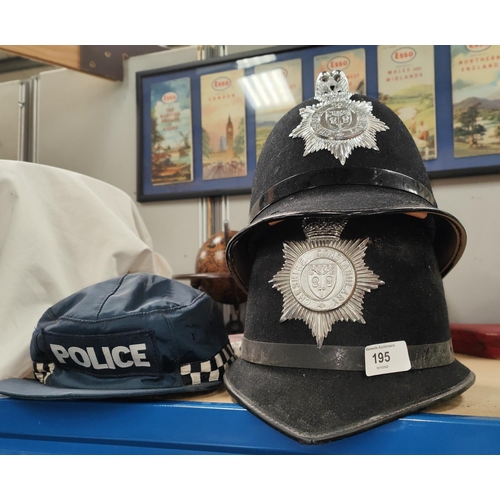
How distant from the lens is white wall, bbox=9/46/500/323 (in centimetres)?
128

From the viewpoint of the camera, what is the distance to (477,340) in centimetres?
103

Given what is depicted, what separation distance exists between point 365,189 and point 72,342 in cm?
52

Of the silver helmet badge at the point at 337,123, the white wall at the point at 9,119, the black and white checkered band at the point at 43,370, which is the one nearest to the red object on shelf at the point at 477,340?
the silver helmet badge at the point at 337,123

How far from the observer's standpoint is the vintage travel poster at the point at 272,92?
1470 millimetres

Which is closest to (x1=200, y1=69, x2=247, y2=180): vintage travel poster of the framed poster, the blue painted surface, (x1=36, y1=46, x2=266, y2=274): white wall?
the framed poster

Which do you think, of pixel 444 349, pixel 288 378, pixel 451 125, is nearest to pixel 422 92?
pixel 451 125

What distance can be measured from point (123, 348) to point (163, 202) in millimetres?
1006

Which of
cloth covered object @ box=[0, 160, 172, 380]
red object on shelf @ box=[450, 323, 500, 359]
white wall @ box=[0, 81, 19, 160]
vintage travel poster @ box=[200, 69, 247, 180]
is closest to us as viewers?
cloth covered object @ box=[0, 160, 172, 380]

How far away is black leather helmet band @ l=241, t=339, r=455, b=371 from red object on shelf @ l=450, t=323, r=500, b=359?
43cm

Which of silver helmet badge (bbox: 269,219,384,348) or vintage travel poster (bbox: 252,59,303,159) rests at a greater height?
vintage travel poster (bbox: 252,59,303,159)

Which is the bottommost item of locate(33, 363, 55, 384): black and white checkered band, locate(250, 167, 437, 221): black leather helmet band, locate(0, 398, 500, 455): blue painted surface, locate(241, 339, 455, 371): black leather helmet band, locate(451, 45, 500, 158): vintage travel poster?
locate(0, 398, 500, 455): blue painted surface

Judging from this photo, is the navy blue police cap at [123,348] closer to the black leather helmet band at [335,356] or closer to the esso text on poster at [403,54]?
the black leather helmet band at [335,356]

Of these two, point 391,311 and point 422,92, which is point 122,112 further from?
point 391,311

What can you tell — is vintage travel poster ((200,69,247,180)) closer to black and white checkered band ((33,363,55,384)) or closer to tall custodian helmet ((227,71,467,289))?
tall custodian helmet ((227,71,467,289))
